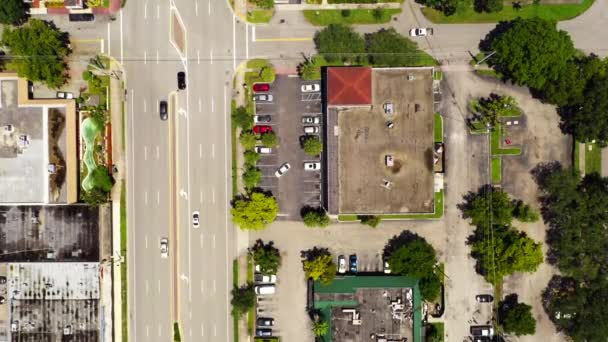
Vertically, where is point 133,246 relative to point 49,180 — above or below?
below

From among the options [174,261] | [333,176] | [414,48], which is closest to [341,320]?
[333,176]

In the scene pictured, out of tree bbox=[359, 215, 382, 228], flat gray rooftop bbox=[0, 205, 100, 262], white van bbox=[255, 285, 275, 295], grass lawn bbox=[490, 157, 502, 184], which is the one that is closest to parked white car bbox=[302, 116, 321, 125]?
tree bbox=[359, 215, 382, 228]

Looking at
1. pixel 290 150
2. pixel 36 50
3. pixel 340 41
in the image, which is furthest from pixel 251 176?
pixel 36 50

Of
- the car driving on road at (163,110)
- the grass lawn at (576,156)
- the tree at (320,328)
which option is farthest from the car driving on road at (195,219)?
the grass lawn at (576,156)

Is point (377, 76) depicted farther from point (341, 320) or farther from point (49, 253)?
point (49, 253)

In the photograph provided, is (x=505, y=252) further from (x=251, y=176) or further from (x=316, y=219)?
(x=251, y=176)

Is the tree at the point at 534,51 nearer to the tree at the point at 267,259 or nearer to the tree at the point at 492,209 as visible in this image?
the tree at the point at 492,209

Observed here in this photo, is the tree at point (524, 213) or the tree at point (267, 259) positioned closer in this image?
the tree at point (267, 259)

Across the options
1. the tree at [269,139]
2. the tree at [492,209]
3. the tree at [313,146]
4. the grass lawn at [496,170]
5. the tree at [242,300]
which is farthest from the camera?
the grass lawn at [496,170]
